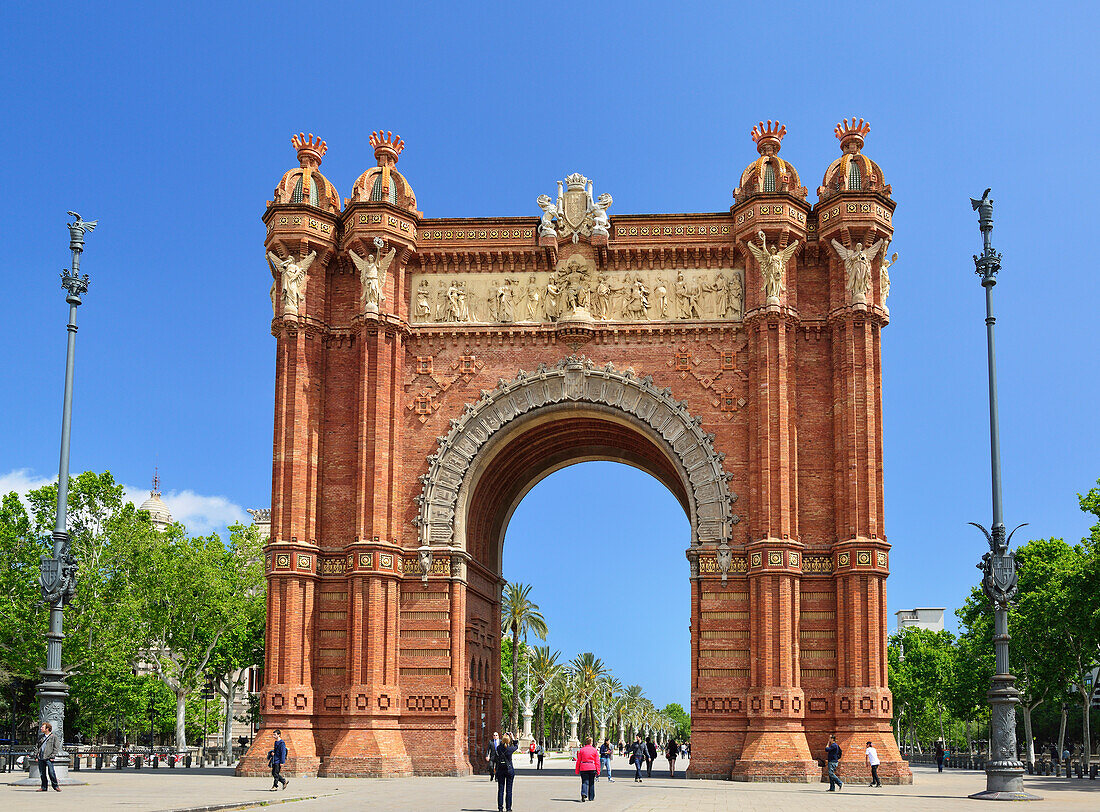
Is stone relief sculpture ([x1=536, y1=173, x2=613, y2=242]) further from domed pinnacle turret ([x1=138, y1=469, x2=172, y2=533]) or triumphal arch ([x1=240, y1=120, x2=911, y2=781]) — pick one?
domed pinnacle turret ([x1=138, y1=469, x2=172, y2=533])

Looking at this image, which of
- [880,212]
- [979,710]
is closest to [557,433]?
[880,212]

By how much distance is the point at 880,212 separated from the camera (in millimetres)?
32375

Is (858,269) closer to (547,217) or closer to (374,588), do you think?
(547,217)

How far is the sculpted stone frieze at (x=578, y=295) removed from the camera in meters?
33.5

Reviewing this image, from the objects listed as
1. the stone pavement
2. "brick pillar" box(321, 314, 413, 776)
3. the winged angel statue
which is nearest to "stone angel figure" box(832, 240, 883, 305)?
the winged angel statue

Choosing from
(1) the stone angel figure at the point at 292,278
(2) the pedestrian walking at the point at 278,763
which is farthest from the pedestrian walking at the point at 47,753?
(1) the stone angel figure at the point at 292,278

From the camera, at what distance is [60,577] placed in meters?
25.7

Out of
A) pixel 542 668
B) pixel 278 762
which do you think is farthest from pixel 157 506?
pixel 278 762

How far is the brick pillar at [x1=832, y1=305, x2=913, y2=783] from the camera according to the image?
29859 millimetres

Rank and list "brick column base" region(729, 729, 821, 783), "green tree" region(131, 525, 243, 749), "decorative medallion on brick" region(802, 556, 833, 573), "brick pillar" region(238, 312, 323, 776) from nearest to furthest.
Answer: "brick column base" region(729, 729, 821, 783)
"brick pillar" region(238, 312, 323, 776)
"decorative medallion on brick" region(802, 556, 833, 573)
"green tree" region(131, 525, 243, 749)

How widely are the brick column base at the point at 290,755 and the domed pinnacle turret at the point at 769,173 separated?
1918 cm

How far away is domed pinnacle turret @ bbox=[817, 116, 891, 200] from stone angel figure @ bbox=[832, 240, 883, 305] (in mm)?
1578

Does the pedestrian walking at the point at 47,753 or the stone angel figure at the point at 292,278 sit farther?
the stone angel figure at the point at 292,278

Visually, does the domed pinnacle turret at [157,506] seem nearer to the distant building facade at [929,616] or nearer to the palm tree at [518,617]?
the palm tree at [518,617]
